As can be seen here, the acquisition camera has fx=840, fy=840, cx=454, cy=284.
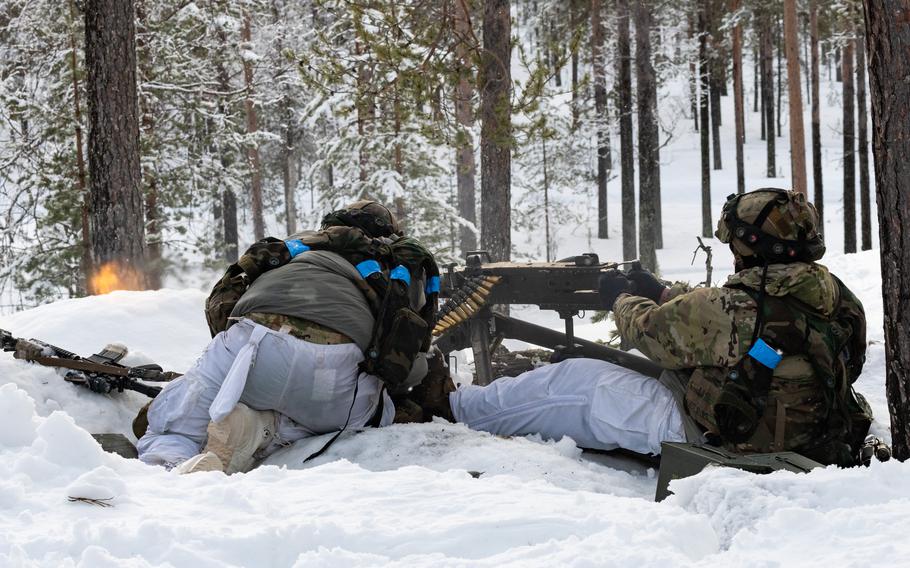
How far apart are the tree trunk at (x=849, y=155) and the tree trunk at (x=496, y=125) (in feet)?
45.8

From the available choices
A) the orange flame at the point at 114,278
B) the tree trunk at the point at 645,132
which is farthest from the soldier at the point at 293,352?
the tree trunk at the point at 645,132

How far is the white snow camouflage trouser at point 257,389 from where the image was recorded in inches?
157

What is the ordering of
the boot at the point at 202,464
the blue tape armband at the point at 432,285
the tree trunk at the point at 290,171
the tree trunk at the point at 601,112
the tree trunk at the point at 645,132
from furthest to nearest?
the tree trunk at the point at 290,171, the tree trunk at the point at 601,112, the tree trunk at the point at 645,132, the blue tape armband at the point at 432,285, the boot at the point at 202,464

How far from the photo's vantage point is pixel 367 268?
437 cm

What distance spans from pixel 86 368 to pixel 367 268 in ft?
5.89

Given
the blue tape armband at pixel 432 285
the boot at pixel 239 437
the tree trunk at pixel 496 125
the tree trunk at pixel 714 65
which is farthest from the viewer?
the tree trunk at pixel 714 65

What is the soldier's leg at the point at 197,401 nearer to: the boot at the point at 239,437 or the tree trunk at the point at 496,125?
the boot at the point at 239,437

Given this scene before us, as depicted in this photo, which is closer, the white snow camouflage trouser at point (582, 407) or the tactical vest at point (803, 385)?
the tactical vest at point (803, 385)

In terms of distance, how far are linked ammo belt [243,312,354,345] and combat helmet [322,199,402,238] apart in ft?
2.48

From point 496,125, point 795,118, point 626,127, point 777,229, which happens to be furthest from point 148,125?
point 626,127

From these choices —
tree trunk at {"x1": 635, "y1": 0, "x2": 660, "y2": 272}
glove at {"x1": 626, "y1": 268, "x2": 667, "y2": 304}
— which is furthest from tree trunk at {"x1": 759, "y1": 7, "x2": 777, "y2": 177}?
glove at {"x1": 626, "y1": 268, "x2": 667, "y2": 304}

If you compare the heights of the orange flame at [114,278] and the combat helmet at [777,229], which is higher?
the combat helmet at [777,229]

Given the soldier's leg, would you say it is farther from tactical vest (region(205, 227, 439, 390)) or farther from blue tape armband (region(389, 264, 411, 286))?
blue tape armband (region(389, 264, 411, 286))

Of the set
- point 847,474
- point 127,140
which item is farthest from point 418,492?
point 127,140
